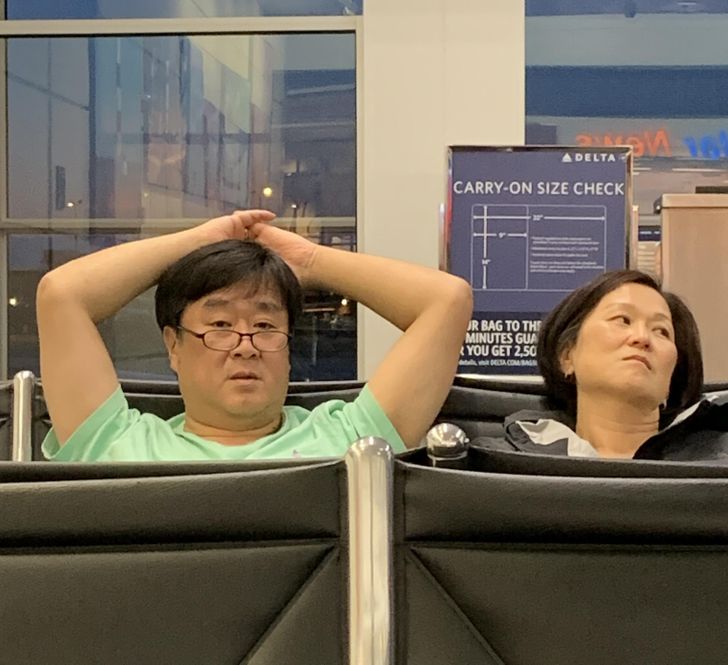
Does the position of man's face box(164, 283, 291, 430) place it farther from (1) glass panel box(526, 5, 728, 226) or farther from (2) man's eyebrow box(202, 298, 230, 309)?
(1) glass panel box(526, 5, 728, 226)

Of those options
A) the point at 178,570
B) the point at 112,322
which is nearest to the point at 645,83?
the point at 112,322

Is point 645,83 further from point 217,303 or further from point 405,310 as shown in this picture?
point 217,303

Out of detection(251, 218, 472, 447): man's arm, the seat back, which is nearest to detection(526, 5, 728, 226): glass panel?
detection(251, 218, 472, 447): man's arm

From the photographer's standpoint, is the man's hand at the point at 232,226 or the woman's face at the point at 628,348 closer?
the woman's face at the point at 628,348

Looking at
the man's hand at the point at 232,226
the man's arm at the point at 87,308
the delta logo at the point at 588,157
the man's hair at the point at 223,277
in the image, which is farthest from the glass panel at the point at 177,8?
the man's hair at the point at 223,277

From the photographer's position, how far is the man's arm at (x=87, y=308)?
1.49m

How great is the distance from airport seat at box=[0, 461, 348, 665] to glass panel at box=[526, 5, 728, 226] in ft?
8.45

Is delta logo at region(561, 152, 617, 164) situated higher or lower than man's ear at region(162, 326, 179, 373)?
higher

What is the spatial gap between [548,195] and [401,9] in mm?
793

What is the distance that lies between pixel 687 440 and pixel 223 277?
803mm

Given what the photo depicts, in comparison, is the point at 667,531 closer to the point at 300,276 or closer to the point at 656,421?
the point at 656,421

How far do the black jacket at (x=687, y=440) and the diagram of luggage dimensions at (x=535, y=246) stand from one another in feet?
4.02

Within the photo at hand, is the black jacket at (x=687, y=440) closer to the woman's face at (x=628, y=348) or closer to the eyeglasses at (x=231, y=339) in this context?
the woman's face at (x=628, y=348)

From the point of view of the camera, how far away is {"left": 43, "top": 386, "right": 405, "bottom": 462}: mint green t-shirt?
4.77 ft
